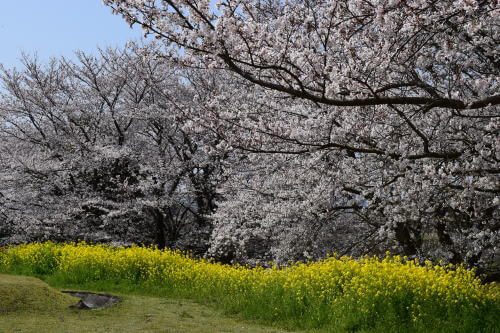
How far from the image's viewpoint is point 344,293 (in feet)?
29.5

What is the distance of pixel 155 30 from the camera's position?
6.20 meters

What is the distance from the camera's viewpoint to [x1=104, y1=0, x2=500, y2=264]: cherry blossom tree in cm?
614

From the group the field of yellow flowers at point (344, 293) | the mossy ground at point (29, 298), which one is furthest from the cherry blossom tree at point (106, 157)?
the mossy ground at point (29, 298)

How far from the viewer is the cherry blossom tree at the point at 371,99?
6137mm

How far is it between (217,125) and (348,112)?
2362 millimetres

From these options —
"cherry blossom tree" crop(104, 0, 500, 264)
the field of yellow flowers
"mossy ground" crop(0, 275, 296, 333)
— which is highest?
"cherry blossom tree" crop(104, 0, 500, 264)

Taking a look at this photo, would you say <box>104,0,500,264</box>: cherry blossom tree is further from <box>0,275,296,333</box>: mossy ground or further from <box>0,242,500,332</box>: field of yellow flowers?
<box>0,275,296,333</box>: mossy ground

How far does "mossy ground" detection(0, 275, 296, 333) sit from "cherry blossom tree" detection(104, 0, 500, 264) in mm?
3227

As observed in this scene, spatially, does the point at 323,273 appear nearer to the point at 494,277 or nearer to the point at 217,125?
the point at 217,125

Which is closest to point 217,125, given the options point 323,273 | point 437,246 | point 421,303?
point 323,273

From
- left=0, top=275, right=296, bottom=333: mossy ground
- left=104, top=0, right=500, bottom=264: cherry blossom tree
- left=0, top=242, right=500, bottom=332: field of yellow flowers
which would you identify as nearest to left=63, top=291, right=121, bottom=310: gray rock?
left=0, top=275, right=296, bottom=333: mossy ground

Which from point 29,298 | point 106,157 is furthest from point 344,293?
point 106,157

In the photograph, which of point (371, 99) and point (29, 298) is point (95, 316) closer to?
point (29, 298)

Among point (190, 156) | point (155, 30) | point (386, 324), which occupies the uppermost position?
point (190, 156)
